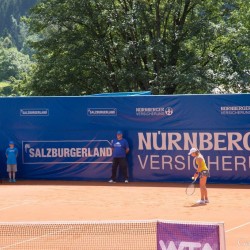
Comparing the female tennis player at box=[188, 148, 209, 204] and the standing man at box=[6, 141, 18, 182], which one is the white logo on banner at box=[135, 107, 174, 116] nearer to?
the standing man at box=[6, 141, 18, 182]

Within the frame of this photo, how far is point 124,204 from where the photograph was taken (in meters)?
17.6

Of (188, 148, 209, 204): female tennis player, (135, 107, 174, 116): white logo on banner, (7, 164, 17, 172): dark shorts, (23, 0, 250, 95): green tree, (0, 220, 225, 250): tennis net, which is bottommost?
(0, 220, 225, 250): tennis net

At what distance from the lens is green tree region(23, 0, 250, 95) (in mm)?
35281

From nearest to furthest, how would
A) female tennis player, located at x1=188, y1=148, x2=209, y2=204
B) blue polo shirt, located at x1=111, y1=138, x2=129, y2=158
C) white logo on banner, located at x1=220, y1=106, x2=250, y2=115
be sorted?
female tennis player, located at x1=188, y1=148, x2=209, y2=204 < white logo on banner, located at x1=220, y1=106, x2=250, y2=115 < blue polo shirt, located at x1=111, y1=138, x2=129, y2=158

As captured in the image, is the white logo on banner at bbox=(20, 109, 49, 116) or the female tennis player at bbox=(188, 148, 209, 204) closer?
the female tennis player at bbox=(188, 148, 209, 204)

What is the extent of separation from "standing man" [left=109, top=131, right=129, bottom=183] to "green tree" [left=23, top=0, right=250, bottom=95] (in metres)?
12.1

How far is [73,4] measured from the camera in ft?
119

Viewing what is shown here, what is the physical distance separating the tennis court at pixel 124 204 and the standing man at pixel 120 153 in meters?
0.60

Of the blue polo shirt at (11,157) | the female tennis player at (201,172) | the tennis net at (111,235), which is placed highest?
the blue polo shirt at (11,157)

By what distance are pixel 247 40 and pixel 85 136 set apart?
1594cm

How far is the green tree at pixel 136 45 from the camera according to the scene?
35.3 meters

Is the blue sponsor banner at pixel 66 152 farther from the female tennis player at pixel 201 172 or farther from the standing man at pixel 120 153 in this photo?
the female tennis player at pixel 201 172

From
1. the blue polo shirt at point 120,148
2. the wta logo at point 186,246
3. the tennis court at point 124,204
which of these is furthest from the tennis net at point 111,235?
the blue polo shirt at point 120,148

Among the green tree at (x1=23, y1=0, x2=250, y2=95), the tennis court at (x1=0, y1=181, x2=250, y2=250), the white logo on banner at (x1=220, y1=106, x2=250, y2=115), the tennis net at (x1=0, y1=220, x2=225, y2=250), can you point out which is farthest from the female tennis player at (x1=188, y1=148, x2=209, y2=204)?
the green tree at (x1=23, y1=0, x2=250, y2=95)
